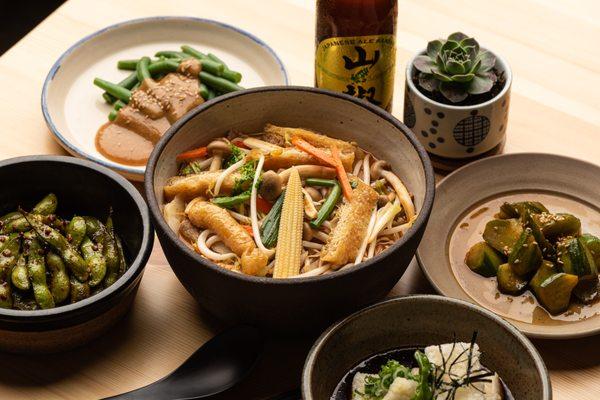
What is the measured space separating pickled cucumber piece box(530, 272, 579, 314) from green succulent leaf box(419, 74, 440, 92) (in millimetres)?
526

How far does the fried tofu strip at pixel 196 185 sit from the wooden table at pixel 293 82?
229 mm

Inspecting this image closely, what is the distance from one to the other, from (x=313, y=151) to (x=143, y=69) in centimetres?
71

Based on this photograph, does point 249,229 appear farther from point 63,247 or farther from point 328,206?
point 63,247

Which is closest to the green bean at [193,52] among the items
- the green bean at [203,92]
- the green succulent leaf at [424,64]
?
the green bean at [203,92]

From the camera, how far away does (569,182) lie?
1.91 meters

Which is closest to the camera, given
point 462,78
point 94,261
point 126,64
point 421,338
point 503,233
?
point 421,338

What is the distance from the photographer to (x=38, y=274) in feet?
5.21

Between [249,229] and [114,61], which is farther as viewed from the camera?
[114,61]

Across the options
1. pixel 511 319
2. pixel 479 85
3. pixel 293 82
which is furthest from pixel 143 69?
pixel 511 319

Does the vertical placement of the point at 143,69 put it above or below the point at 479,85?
below

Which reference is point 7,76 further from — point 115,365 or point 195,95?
point 115,365

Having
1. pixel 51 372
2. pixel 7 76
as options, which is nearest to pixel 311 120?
pixel 51 372

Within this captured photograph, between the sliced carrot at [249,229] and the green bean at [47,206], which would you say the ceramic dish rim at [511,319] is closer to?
the sliced carrot at [249,229]

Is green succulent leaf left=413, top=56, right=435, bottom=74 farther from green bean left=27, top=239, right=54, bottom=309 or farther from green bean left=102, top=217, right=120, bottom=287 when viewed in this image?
green bean left=27, top=239, right=54, bottom=309
